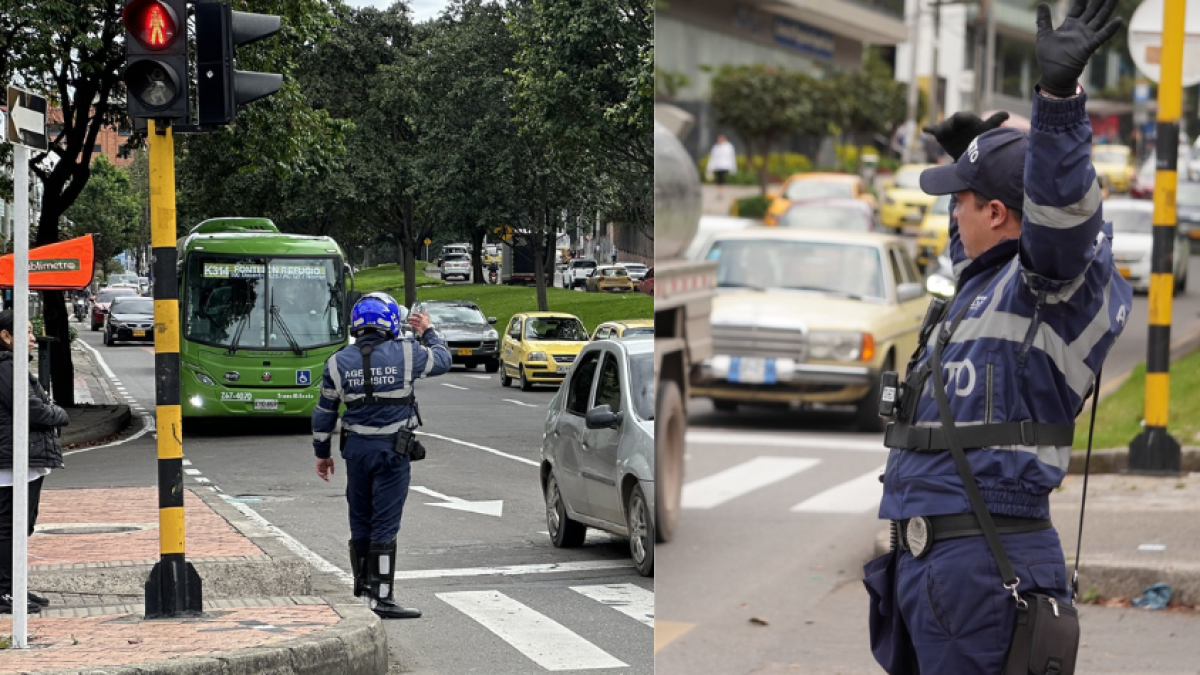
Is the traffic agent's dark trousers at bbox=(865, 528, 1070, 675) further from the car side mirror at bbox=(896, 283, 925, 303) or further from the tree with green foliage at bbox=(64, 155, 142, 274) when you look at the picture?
the tree with green foliage at bbox=(64, 155, 142, 274)

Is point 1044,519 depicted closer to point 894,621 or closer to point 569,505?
point 894,621

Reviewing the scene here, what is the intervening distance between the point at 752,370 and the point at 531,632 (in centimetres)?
523

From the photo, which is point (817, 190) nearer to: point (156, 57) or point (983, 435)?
point (983, 435)

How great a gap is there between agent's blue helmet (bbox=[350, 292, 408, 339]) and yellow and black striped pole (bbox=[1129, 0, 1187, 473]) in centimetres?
415

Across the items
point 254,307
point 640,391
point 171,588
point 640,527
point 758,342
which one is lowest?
point 171,588

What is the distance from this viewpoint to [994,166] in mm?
1898

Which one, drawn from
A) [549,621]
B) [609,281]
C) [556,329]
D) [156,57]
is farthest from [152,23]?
[609,281]

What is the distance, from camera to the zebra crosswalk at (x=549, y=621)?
5.89m

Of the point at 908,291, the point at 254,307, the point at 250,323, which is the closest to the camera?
the point at 908,291

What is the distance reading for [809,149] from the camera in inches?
50.6

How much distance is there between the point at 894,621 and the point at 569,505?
19.1 feet

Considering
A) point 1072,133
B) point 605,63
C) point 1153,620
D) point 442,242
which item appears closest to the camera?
point 1072,133

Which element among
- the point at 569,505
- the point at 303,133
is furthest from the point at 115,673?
the point at 569,505

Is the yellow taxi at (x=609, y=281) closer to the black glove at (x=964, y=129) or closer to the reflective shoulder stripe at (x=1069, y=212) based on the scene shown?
the black glove at (x=964, y=129)
